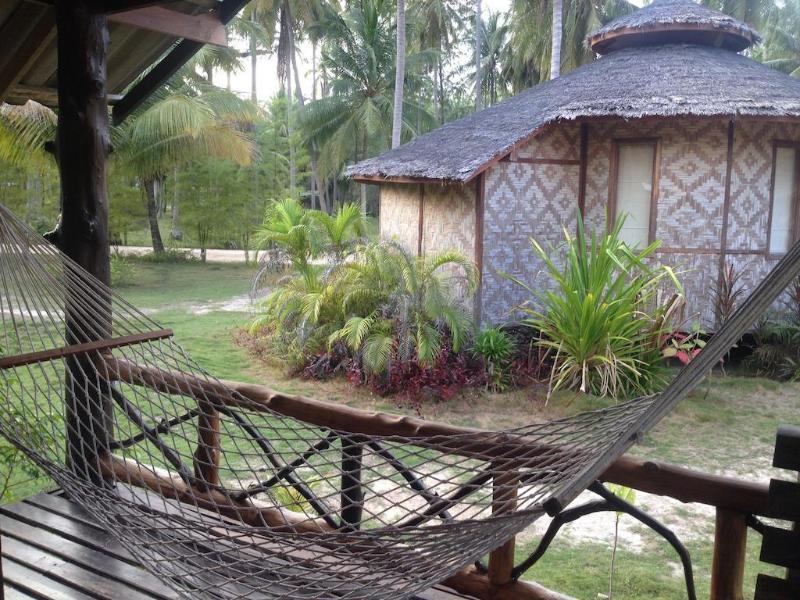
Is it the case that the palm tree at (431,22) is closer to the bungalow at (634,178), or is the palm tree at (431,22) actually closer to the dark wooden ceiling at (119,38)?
the bungalow at (634,178)

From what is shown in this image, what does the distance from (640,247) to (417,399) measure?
8.31 feet

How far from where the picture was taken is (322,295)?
20.6ft

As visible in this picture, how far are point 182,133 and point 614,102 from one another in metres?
7.19

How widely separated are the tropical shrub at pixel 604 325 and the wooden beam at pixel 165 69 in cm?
296

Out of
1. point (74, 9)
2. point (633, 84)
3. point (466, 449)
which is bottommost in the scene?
point (466, 449)

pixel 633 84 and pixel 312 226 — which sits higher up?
pixel 633 84

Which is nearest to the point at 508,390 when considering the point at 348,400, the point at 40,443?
the point at 348,400

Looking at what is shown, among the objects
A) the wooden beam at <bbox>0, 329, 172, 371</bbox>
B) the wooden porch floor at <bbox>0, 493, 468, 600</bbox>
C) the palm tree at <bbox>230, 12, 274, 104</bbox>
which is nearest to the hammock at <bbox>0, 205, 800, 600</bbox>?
the wooden beam at <bbox>0, 329, 172, 371</bbox>

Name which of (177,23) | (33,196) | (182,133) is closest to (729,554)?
(177,23)

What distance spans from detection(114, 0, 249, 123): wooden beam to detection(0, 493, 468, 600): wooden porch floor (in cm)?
159

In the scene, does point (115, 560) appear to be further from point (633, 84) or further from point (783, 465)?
point (633, 84)

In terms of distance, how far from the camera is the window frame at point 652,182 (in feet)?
21.3

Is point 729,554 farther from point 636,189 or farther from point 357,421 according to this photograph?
point 636,189

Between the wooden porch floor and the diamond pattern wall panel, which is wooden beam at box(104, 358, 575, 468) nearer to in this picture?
the wooden porch floor
